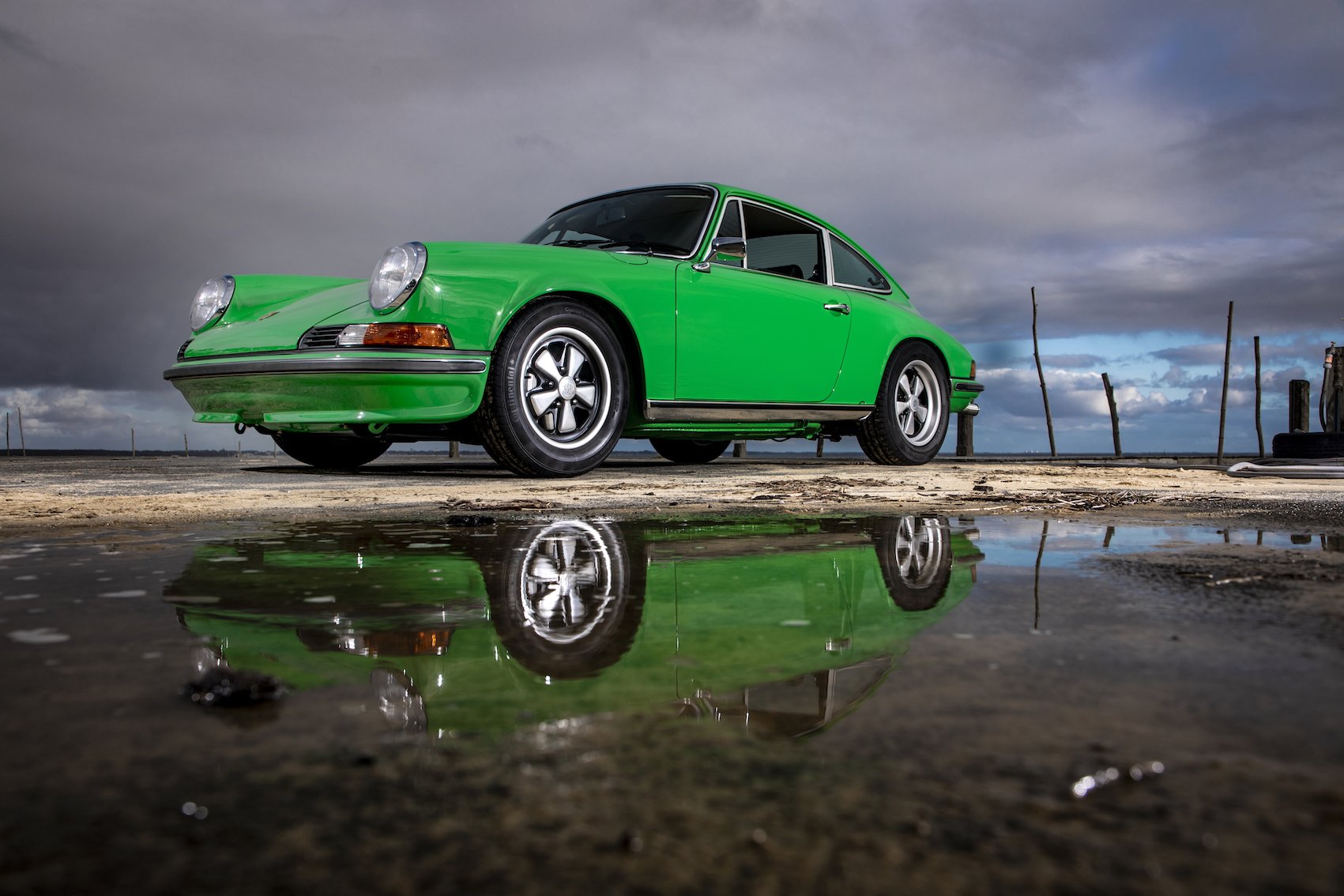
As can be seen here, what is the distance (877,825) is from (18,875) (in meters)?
0.55

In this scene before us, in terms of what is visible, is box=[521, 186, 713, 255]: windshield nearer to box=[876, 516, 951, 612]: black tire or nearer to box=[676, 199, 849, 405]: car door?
box=[676, 199, 849, 405]: car door

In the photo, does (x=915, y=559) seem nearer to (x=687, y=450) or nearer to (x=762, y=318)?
(x=762, y=318)

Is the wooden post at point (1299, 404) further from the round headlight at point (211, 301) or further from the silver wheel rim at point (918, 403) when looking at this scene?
the round headlight at point (211, 301)

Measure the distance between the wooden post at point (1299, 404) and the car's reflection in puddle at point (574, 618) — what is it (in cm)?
1650

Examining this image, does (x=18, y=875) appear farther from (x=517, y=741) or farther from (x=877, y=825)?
(x=877, y=825)

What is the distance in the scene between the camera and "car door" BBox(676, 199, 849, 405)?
4.96 meters

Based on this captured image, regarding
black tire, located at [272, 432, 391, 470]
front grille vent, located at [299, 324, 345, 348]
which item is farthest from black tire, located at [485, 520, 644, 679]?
black tire, located at [272, 432, 391, 470]

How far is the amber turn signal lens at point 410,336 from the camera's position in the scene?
410cm

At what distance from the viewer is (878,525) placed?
2668 mm

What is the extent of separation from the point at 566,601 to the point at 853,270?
5.02 m

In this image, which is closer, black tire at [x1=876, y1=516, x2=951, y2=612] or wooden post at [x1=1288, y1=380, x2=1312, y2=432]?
black tire at [x1=876, y1=516, x2=951, y2=612]

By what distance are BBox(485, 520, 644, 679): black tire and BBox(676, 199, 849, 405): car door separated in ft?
8.87

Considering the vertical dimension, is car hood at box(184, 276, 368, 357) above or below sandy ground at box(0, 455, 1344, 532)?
above

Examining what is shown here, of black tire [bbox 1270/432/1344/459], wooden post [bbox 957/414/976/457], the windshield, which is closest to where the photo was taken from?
the windshield
